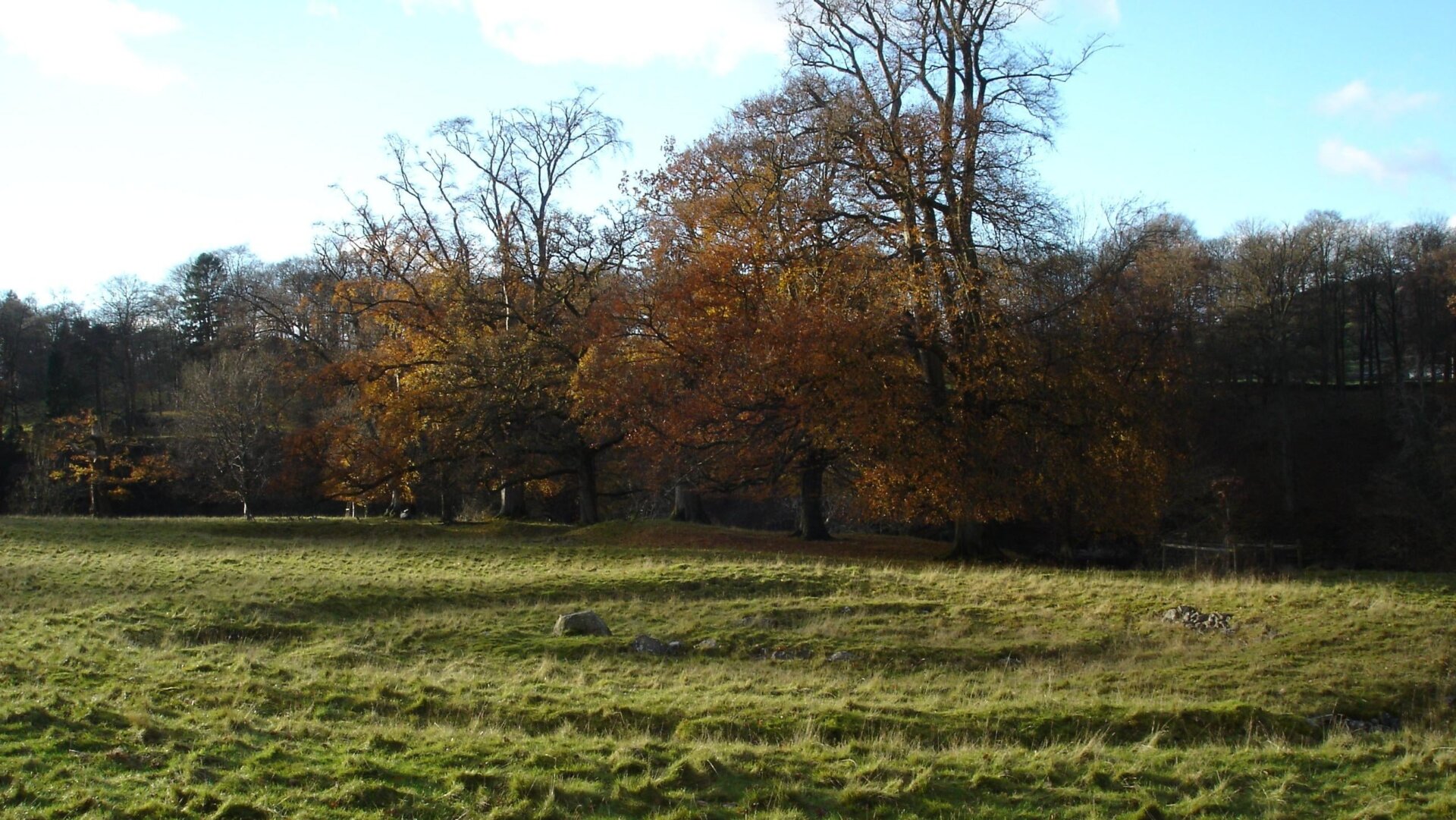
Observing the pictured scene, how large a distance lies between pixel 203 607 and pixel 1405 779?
1589 cm

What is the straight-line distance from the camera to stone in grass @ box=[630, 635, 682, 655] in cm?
1404

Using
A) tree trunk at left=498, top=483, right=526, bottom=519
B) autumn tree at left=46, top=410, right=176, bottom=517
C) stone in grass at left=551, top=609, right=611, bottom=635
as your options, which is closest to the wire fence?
stone in grass at left=551, top=609, right=611, bottom=635

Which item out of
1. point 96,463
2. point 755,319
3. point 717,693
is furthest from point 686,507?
point 96,463

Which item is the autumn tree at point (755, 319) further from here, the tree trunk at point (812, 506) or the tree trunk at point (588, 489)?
the tree trunk at point (588, 489)

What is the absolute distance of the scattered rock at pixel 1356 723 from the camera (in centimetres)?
1047

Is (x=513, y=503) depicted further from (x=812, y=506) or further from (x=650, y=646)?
(x=650, y=646)

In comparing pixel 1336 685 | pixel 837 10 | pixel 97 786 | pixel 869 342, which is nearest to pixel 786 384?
pixel 869 342

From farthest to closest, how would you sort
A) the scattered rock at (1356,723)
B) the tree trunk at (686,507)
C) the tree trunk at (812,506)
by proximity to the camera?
the tree trunk at (686,507)
the tree trunk at (812,506)
the scattered rock at (1356,723)

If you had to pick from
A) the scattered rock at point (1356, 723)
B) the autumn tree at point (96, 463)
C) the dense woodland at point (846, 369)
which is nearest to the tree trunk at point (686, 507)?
the dense woodland at point (846, 369)

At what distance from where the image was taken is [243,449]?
42.5 m

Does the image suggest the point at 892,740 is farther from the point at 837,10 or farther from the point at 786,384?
the point at 837,10

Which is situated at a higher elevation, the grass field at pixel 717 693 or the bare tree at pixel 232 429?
the bare tree at pixel 232 429

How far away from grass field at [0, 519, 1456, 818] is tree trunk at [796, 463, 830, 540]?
29.1ft

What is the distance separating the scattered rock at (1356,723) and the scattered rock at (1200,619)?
143 inches
